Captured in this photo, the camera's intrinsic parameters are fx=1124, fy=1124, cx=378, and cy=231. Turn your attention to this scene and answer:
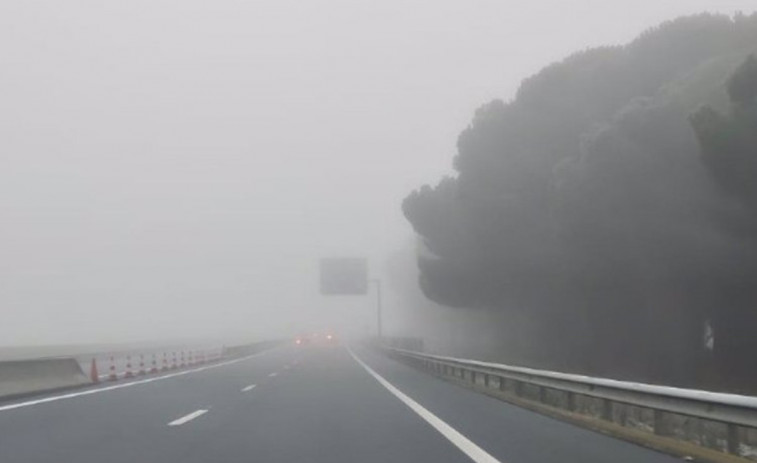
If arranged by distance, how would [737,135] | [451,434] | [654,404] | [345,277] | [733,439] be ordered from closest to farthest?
[733,439], [654,404], [451,434], [737,135], [345,277]

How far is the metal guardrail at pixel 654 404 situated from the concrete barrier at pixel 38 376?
10317 mm

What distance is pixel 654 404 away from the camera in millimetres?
13945

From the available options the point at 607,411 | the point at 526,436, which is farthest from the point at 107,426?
the point at 607,411

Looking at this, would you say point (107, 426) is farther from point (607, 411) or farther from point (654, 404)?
point (654, 404)

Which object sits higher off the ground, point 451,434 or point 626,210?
point 626,210

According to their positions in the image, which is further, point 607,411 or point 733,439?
point 607,411

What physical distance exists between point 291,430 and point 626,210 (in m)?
28.5

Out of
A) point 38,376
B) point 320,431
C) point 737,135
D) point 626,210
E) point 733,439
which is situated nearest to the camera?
point 733,439

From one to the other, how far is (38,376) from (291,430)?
42.4 feet

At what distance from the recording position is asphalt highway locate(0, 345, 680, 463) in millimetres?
12578

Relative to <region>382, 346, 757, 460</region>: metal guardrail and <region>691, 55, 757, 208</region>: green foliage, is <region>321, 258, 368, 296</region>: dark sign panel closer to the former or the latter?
<region>691, 55, 757, 208</region>: green foliage

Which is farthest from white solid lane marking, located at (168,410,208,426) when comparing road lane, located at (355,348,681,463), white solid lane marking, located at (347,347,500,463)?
road lane, located at (355,348,681,463)

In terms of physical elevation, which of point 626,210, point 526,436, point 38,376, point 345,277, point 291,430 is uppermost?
point 345,277

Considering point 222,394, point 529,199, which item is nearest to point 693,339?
point 529,199
